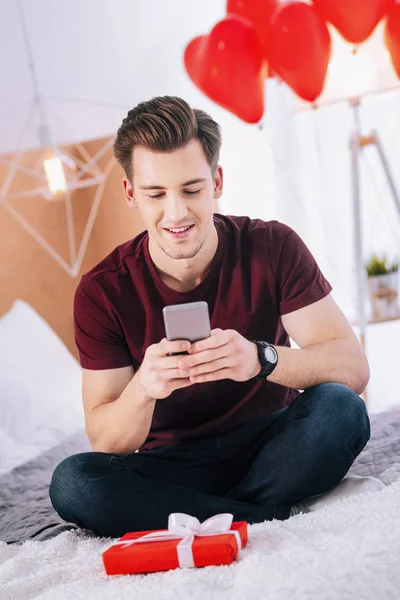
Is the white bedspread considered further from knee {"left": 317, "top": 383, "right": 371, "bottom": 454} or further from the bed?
knee {"left": 317, "top": 383, "right": 371, "bottom": 454}

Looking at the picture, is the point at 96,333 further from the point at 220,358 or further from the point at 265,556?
the point at 265,556

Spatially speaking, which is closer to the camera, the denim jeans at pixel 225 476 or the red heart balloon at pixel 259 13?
the denim jeans at pixel 225 476

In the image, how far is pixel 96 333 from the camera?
63.2 inches

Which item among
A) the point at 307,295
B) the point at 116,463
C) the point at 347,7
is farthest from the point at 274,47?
the point at 116,463

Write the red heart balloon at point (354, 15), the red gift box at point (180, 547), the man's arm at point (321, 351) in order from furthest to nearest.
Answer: the red heart balloon at point (354, 15)
the man's arm at point (321, 351)
the red gift box at point (180, 547)

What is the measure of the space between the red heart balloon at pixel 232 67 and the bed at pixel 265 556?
44.4 inches

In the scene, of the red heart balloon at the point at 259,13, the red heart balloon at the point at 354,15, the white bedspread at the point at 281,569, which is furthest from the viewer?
the red heart balloon at the point at 259,13

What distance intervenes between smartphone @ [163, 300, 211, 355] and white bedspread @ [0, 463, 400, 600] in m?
0.33

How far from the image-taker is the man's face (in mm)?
1530

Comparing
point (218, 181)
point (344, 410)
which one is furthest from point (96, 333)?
point (344, 410)

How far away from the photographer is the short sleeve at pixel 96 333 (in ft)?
5.22

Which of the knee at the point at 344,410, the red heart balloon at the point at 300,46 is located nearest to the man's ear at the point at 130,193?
the knee at the point at 344,410

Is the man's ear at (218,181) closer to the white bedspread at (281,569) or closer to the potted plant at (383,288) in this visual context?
the white bedspread at (281,569)

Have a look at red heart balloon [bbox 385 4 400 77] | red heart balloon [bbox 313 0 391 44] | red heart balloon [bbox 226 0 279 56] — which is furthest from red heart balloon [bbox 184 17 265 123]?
red heart balloon [bbox 385 4 400 77]
